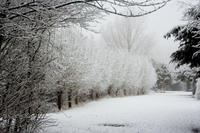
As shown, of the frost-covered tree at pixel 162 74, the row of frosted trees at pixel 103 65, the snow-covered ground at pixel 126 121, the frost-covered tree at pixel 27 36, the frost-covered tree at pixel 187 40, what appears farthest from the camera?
the frost-covered tree at pixel 162 74

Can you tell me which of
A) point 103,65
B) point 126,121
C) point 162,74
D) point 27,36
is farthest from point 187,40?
point 162,74

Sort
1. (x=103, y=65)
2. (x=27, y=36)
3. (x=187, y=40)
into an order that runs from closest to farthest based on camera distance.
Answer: (x=27, y=36) < (x=187, y=40) < (x=103, y=65)

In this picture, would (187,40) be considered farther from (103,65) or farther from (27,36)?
(103,65)

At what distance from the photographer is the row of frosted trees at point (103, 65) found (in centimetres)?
1341

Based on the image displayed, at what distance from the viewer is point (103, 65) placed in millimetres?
22031

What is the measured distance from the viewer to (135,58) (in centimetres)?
3169

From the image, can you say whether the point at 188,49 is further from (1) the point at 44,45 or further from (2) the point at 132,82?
(2) the point at 132,82

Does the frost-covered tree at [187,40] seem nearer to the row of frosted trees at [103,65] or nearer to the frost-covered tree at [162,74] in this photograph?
the row of frosted trees at [103,65]

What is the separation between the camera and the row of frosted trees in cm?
1341

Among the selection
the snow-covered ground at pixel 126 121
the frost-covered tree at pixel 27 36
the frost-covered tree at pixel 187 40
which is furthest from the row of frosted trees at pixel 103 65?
the frost-covered tree at pixel 187 40

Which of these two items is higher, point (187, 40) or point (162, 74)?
point (187, 40)

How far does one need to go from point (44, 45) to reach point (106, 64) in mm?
19008

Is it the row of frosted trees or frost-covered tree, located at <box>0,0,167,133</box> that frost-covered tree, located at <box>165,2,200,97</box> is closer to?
the row of frosted trees

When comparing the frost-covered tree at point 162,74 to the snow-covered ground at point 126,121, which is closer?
the snow-covered ground at point 126,121
